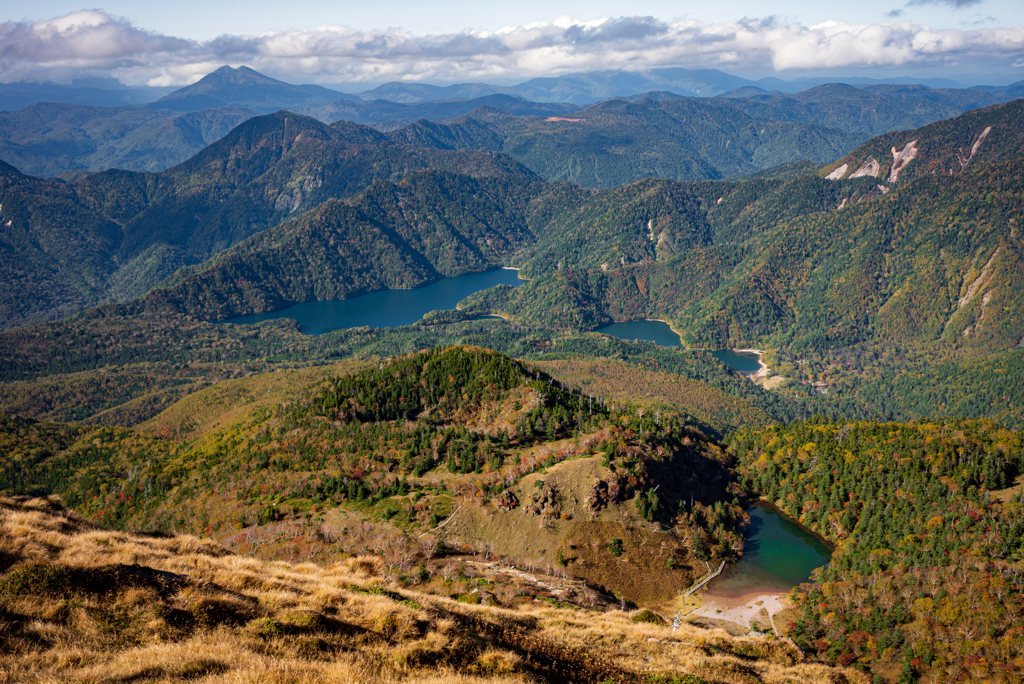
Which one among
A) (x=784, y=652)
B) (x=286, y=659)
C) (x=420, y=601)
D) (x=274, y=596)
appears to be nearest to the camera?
(x=286, y=659)

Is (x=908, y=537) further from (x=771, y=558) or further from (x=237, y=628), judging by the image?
(x=237, y=628)

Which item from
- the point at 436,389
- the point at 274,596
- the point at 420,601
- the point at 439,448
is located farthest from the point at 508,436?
the point at 274,596

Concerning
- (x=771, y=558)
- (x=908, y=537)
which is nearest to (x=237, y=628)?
(x=771, y=558)

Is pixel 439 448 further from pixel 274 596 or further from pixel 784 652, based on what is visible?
pixel 274 596

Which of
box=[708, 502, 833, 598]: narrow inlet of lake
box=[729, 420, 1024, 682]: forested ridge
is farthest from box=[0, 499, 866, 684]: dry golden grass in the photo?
box=[708, 502, 833, 598]: narrow inlet of lake

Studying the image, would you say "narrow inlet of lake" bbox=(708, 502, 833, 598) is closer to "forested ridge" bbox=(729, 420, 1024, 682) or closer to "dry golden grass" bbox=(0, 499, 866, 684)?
"forested ridge" bbox=(729, 420, 1024, 682)
